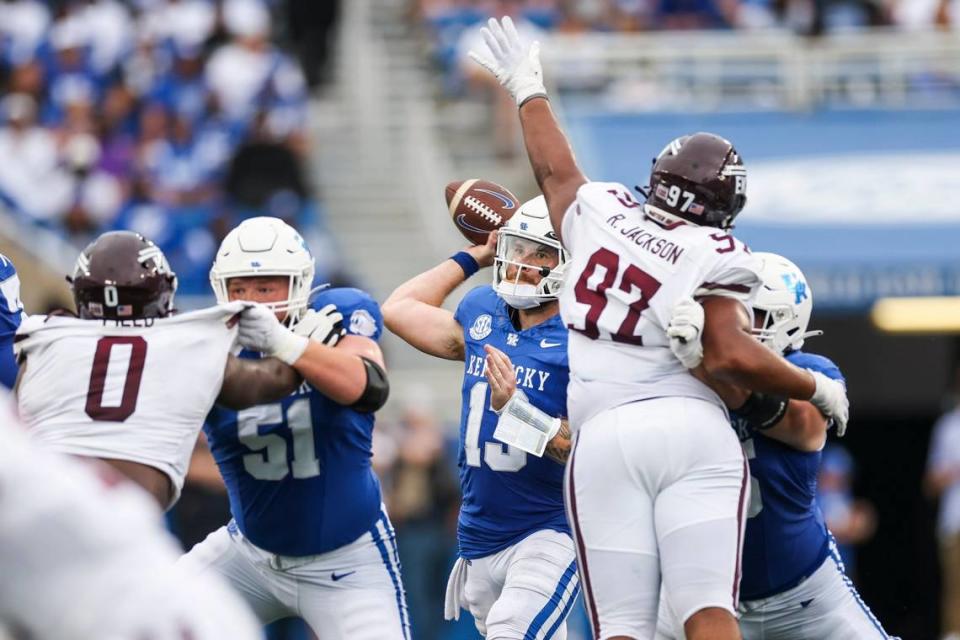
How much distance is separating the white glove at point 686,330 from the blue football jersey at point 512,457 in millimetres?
1020

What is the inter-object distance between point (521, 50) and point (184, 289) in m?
7.43

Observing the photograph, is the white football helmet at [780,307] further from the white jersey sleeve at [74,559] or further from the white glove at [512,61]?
the white jersey sleeve at [74,559]

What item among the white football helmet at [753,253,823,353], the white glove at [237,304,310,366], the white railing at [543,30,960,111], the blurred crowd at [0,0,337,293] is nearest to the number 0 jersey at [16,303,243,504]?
the white glove at [237,304,310,366]

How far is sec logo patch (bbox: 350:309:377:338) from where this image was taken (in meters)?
5.91

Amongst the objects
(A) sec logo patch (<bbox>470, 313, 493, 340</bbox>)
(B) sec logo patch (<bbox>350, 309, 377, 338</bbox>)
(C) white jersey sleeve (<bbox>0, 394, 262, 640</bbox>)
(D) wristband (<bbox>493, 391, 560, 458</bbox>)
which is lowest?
(D) wristband (<bbox>493, 391, 560, 458</bbox>)

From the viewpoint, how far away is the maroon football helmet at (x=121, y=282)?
516 cm

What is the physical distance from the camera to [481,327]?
632 centimetres

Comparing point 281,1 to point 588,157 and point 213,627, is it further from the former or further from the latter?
point 213,627

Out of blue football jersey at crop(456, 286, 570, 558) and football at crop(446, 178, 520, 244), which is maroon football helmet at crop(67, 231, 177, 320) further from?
football at crop(446, 178, 520, 244)

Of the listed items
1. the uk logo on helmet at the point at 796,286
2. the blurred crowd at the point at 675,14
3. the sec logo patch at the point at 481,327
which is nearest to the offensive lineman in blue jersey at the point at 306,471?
the sec logo patch at the point at 481,327

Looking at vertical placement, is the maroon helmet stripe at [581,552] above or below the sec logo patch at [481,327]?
below

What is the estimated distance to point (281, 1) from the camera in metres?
16.7

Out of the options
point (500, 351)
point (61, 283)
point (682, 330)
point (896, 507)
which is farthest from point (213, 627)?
point (896, 507)

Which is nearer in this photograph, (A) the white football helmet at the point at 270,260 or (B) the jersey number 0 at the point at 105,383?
(B) the jersey number 0 at the point at 105,383
